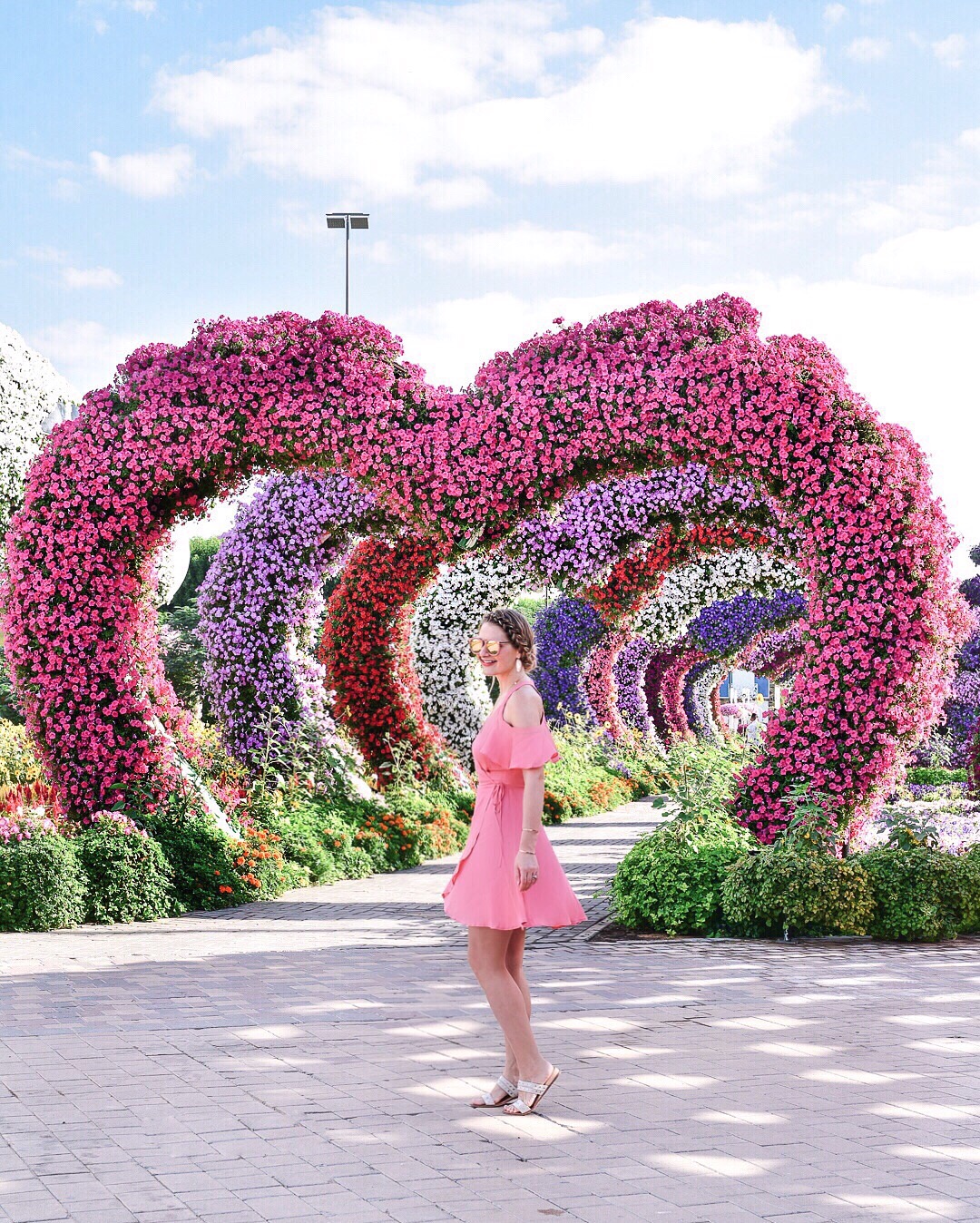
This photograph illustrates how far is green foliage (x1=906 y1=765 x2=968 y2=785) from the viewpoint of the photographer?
22.1 meters

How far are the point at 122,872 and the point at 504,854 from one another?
511 centimetres

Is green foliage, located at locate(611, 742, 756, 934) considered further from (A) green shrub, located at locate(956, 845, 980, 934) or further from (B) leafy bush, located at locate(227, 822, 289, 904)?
(B) leafy bush, located at locate(227, 822, 289, 904)

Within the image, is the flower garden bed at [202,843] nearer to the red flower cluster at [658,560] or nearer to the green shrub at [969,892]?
the red flower cluster at [658,560]

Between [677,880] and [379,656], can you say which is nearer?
[677,880]

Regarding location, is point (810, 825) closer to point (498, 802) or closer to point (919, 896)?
point (919, 896)

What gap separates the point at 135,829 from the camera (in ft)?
30.5

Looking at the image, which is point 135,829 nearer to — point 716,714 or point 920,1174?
point 920,1174

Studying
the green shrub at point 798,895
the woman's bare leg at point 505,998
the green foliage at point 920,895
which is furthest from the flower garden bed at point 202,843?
the woman's bare leg at point 505,998

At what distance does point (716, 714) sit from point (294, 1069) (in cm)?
3716

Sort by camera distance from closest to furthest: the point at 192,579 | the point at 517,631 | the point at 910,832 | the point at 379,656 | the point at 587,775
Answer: the point at 517,631 → the point at 910,832 → the point at 379,656 → the point at 587,775 → the point at 192,579

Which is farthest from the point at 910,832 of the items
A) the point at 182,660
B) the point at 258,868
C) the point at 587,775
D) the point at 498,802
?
the point at 182,660

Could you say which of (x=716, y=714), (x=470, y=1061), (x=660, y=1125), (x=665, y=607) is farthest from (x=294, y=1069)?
(x=716, y=714)

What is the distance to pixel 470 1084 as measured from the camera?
4.85 meters

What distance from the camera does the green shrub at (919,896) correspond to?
7.99 meters
